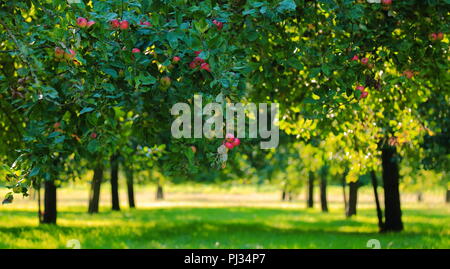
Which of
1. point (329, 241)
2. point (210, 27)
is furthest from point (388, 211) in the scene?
point (210, 27)

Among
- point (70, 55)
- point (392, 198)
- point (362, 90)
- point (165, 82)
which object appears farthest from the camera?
point (392, 198)

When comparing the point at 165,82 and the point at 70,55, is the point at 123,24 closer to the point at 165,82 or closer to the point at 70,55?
the point at 70,55

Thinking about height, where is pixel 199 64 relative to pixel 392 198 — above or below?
above

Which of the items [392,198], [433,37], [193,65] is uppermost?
[433,37]

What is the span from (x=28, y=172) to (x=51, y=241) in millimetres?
8303

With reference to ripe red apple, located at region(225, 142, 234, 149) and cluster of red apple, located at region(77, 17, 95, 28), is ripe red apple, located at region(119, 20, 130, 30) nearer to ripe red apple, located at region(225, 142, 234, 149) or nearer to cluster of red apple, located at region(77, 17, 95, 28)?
cluster of red apple, located at region(77, 17, 95, 28)

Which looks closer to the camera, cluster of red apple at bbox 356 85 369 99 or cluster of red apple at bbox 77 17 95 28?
cluster of red apple at bbox 77 17 95 28

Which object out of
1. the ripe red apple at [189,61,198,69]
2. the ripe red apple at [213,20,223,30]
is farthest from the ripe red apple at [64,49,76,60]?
the ripe red apple at [213,20,223,30]

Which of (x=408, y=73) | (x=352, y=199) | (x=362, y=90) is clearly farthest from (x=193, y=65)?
(x=352, y=199)

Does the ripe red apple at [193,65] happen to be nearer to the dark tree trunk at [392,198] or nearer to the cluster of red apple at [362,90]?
the cluster of red apple at [362,90]

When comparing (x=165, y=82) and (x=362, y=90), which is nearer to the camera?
(x=165, y=82)

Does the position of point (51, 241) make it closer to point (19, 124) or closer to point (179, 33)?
point (19, 124)

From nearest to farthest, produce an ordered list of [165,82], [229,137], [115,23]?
[115,23] → [229,137] → [165,82]

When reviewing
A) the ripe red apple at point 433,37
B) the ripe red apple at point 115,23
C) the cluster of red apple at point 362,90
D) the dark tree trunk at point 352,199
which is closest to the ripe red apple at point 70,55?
the ripe red apple at point 115,23
